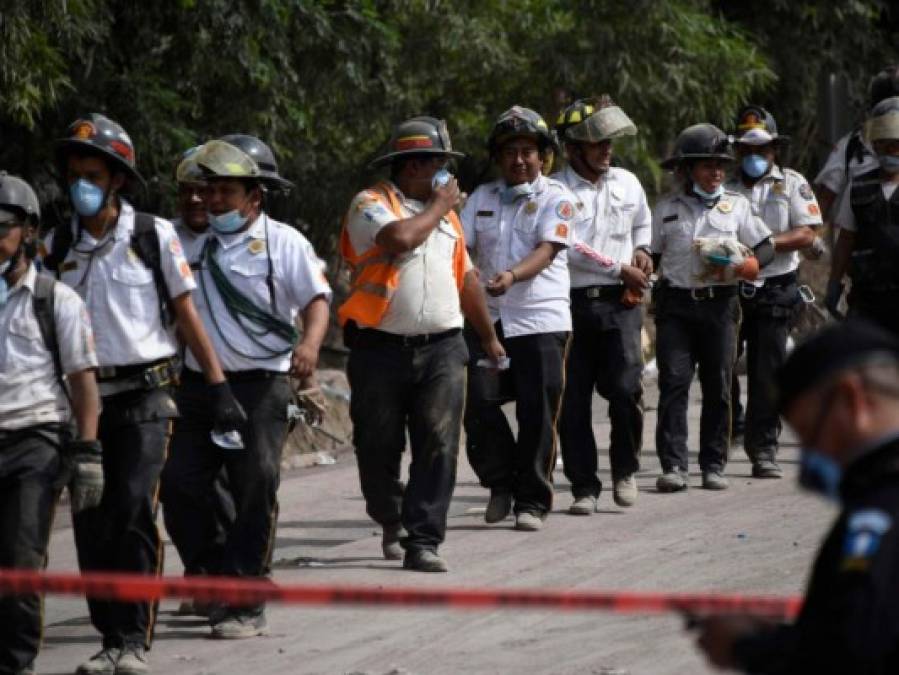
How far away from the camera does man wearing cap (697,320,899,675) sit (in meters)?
3.39

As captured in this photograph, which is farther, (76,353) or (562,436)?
(562,436)

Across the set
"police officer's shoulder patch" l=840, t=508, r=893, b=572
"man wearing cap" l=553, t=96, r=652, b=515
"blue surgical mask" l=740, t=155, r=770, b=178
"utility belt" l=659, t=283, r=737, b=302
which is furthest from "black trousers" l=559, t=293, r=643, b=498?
"police officer's shoulder patch" l=840, t=508, r=893, b=572

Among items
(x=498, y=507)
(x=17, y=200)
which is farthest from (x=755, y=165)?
(x=17, y=200)

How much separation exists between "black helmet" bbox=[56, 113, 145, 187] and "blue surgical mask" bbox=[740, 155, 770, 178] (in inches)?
224

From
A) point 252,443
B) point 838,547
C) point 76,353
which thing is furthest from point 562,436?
point 838,547

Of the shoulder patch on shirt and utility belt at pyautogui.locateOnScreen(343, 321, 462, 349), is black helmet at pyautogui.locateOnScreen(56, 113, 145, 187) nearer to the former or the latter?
utility belt at pyautogui.locateOnScreen(343, 321, 462, 349)

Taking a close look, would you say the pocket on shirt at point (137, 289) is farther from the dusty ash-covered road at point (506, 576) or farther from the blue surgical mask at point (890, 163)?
the blue surgical mask at point (890, 163)

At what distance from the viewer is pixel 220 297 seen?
798 cm

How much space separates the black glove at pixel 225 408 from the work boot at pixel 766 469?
15.9ft

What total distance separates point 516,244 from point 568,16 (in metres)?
8.68

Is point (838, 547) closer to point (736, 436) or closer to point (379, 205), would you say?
point (379, 205)

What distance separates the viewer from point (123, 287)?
723 centimetres

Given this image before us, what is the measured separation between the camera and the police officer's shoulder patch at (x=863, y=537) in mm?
3414

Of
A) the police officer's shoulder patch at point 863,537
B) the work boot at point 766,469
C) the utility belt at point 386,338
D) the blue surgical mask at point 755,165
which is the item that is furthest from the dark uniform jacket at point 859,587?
the blue surgical mask at point 755,165
